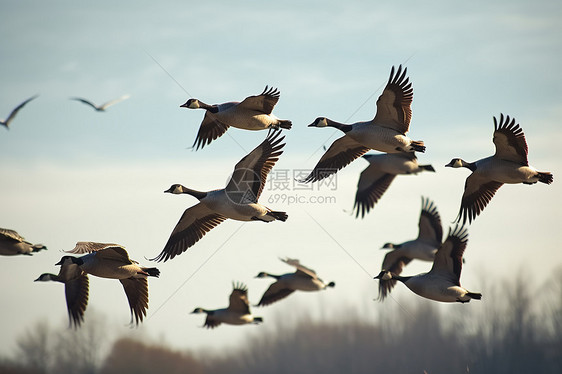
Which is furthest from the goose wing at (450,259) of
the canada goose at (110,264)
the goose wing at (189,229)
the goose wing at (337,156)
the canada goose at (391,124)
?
the canada goose at (110,264)

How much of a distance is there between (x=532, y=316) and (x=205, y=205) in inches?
1962

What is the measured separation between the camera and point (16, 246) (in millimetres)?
16328

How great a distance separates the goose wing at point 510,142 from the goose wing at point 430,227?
7837 millimetres

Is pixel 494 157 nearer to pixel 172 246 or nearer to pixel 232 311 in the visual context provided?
pixel 172 246

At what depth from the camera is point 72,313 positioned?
15859mm

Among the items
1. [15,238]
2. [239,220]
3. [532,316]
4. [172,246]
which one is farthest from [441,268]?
[532,316]

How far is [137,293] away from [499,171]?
25.9 feet

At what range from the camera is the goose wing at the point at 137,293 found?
14.9 m

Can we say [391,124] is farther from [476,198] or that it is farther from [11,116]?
[11,116]

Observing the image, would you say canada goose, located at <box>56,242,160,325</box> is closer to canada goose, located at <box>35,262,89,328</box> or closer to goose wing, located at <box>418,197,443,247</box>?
canada goose, located at <box>35,262,89,328</box>

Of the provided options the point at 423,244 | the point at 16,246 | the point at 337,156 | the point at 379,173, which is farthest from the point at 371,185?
the point at 16,246

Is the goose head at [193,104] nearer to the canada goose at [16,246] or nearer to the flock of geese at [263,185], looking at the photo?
the flock of geese at [263,185]

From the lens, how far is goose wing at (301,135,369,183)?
17.2 metres

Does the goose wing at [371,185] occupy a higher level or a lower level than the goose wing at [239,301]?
higher
